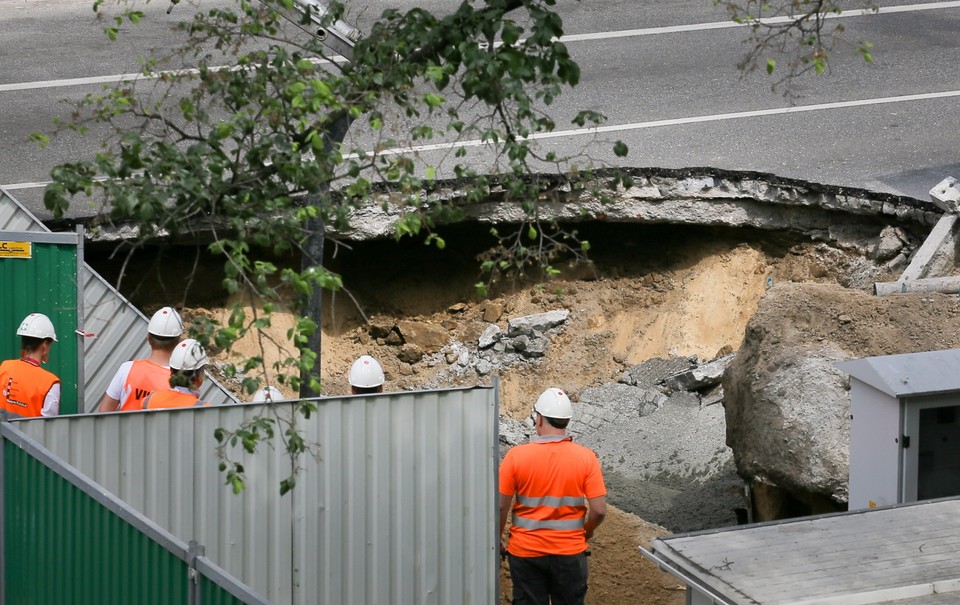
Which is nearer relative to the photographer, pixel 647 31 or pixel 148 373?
pixel 148 373

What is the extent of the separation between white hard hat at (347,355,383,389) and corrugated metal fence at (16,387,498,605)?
3.28ft

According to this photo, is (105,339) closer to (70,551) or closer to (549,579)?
(70,551)

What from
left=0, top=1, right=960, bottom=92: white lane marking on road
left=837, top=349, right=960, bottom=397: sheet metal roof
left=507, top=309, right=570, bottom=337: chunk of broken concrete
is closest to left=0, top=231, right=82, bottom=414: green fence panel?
left=837, top=349, right=960, bottom=397: sheet metal roof

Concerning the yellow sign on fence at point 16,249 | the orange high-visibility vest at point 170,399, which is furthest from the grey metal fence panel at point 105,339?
the orange high-visibility vest at point 170,399

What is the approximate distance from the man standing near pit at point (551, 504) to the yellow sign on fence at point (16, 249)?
306 centimetres

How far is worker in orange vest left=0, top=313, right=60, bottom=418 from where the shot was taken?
6.43m

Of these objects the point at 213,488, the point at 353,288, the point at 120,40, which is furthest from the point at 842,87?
the point at 213,488

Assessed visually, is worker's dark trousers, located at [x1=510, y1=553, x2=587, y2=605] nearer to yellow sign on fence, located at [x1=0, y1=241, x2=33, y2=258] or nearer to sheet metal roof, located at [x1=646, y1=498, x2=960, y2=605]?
sheet metal roof, located at [x1=646, y1=498, x2=960, y2=605]

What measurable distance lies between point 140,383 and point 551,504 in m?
2.28

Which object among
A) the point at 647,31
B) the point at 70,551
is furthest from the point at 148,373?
the point at 647,31

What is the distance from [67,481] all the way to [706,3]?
11.7m

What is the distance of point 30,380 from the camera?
6.45 m

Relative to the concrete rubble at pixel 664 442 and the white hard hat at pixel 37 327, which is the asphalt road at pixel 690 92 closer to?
the concrete rubble at pixel 664 442

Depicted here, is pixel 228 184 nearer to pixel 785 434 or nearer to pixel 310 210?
pixel 310 210
